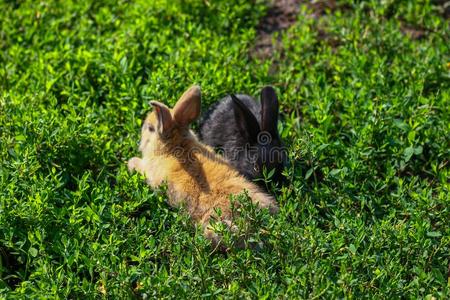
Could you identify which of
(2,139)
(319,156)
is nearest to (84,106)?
(2,139)

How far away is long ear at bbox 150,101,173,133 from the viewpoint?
5711 mm

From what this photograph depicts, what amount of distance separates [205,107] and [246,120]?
91cm

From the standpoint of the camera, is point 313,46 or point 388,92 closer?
point 388,92

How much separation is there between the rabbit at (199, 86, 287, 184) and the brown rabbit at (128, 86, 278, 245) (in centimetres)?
19

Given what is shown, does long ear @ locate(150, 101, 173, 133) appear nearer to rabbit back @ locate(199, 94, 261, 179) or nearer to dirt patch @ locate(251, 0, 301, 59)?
rabbit back @ locate(199, 94, 261, 179)

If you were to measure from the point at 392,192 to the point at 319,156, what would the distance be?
65 cm

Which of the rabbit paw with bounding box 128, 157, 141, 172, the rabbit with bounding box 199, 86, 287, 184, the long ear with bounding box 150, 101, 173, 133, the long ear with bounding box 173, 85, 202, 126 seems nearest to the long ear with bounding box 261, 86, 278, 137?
the rabbit with bounding box 199, 86, 287, 184

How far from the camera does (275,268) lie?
15.6 feet

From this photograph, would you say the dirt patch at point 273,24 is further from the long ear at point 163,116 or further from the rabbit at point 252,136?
the long ear at point 163,116

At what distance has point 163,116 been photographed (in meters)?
5.80

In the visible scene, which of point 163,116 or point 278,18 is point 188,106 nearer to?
point 163,116

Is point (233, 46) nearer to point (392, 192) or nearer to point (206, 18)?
point (206, 18)

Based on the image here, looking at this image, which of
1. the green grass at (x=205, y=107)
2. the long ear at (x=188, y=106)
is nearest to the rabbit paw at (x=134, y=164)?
the green grass at (x=205, y=107)

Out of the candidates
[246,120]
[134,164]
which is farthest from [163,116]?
[246,120]
